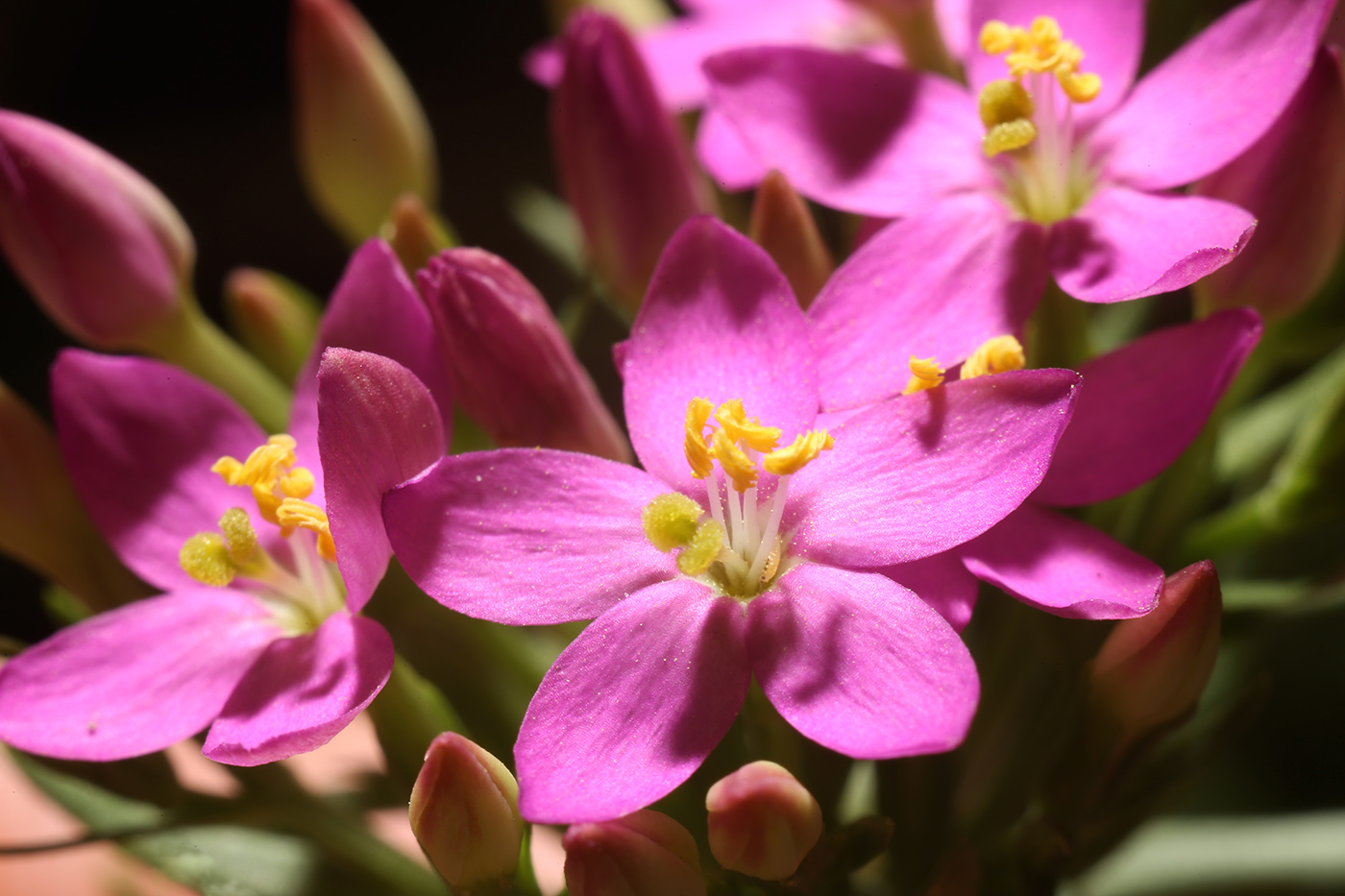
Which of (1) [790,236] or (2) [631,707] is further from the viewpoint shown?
(1) [790,236]

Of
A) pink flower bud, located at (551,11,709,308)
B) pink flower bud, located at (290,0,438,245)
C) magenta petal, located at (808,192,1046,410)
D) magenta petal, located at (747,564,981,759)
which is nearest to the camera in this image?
magenta petal, located at (747,564,981,759)

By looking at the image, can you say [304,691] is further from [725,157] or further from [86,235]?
[725,157]

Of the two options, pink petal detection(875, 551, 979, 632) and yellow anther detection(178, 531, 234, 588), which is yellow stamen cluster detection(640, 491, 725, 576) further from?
yellow anther detection(178, 531, 234, 588)

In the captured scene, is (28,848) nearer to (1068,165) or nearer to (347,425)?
(347,425)

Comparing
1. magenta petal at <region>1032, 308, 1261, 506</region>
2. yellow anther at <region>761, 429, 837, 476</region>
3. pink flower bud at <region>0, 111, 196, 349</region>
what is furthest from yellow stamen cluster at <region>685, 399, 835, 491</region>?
pink flower bud at <region>0, 111, 196, 349</region>

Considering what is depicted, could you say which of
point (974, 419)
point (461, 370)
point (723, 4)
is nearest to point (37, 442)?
point (461, 370)

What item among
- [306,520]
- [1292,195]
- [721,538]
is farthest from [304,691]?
[1292,195]
